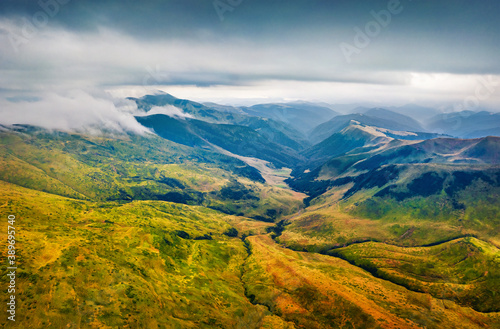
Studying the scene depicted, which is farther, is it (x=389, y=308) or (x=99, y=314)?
(x=389, y=308)

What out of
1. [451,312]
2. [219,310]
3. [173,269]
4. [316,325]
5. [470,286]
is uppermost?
[470,286]

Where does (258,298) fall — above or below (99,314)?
below

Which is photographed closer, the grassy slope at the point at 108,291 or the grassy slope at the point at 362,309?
the grassy slope at the point at 108,291

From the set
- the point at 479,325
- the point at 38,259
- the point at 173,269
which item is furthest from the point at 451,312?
the point at 38,259

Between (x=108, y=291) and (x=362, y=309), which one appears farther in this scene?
(x=362, y=309)

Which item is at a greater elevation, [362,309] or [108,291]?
[362,309]

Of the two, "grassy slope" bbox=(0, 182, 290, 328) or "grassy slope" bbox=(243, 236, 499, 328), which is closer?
"grassy slope" bbox=(0, 182, 290, 328)

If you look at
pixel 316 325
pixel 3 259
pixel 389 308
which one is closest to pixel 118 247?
pixel 3 259

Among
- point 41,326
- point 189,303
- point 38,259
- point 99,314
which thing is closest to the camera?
point 41,326

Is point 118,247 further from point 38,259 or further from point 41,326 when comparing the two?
point 41,326

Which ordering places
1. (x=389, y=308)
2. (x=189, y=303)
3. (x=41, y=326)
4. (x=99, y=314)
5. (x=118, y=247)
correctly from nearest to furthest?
(x=41, y=326), (x=99, y=314), (x=189, y=303), (x=389, y=308), (x=118, y=247)
